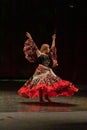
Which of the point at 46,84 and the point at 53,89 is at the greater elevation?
the point at 46,84

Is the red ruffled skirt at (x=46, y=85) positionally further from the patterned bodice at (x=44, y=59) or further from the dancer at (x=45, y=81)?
the patterned bodice at (x=44, y=59)

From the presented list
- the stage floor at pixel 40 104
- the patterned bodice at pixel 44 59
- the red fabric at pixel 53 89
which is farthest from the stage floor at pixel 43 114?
the patterned bodice at pixel 44 59

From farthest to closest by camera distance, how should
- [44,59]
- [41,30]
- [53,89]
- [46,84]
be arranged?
[41,30]
[44,59]
[46,84]
[53,89]

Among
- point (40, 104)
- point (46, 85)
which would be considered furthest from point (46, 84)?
point (40, 104)

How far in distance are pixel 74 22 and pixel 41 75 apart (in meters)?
9.33

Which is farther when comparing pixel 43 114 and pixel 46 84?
pixel 46 84

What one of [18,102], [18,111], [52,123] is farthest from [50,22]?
[52,123]

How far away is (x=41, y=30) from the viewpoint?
81.9 feet

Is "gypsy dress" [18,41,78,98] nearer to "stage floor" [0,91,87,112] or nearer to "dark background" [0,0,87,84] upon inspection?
"stage floor" [0,91,87,112]

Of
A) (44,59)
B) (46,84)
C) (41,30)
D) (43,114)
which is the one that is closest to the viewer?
(43,114)

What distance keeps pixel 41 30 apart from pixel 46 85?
364 inches

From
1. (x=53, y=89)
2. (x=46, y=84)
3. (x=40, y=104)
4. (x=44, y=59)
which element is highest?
(x=44, y=59)

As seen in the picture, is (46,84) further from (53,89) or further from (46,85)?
(53,89)

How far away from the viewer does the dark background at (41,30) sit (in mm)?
24672
